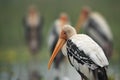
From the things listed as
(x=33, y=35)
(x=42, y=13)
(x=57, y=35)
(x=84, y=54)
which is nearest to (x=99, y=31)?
(x=57, y=35)

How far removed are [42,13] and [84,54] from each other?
798 cm

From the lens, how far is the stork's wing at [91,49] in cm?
692

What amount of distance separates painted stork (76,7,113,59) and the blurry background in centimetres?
19

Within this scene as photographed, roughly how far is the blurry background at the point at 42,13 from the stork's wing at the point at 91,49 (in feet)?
21.2

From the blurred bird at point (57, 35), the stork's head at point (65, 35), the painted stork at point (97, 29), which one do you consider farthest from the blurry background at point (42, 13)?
the stork's head at point (65, 35)

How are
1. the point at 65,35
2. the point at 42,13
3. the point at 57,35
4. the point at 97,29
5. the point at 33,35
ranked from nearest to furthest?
the point at 65,35
the point at 57,35
the point at 97,29
the point at 33,35
the point at 42,13

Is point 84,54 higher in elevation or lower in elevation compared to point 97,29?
higher

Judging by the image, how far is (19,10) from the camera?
15148 millimetres

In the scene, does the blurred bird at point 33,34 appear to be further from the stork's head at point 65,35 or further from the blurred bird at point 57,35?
the stork's head at point 65,35

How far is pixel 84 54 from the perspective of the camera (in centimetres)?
713

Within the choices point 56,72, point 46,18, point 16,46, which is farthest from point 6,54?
point 56,72

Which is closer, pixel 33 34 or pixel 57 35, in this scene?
pixel 57 35

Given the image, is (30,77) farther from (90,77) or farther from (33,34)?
(90,77)

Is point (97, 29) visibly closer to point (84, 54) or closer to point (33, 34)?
point (33, 34)
